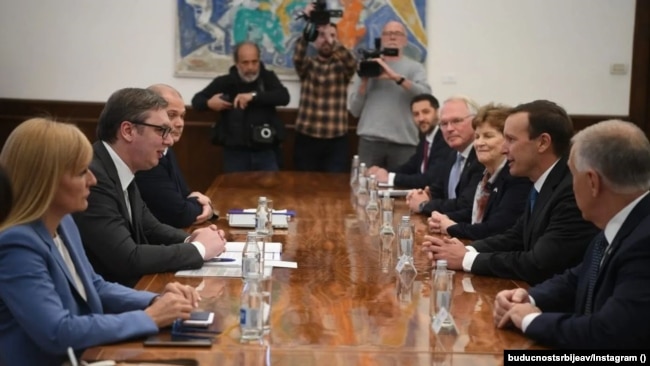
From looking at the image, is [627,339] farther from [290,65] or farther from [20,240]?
[290,65]

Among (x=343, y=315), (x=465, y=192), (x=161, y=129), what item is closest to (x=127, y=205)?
(x=161, y=129)

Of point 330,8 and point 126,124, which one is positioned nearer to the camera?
point 126,124

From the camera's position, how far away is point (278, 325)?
2.46 metres

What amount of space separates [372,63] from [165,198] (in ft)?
11.1

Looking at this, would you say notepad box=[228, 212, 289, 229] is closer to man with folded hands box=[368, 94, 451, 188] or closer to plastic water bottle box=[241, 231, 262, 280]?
plastic water bottle box=[241, 231, 262, 280]

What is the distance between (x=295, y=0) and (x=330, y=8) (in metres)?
0.31

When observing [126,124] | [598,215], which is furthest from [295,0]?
[598,215]

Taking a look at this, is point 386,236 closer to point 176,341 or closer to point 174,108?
point 174,108

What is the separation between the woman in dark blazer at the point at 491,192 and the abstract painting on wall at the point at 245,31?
12.2 feet

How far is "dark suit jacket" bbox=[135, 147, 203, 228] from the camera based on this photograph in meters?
4.27

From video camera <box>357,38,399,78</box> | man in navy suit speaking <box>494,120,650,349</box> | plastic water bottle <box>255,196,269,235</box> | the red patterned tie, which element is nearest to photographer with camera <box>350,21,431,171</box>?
video camera <box>357,38,399,78</box>

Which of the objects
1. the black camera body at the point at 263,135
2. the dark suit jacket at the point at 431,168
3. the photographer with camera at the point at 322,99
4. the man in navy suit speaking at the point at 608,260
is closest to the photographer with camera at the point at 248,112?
the black camera body at the point at 263,135

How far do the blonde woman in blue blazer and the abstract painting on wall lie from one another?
5.71 m

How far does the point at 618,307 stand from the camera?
2.23 m
